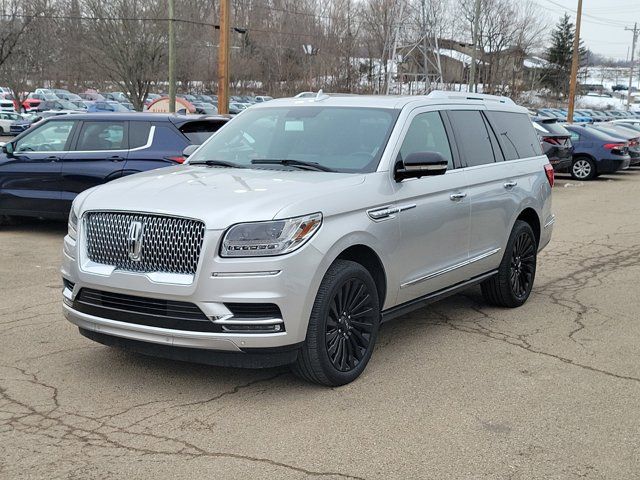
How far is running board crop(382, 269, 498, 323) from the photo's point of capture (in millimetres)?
5305

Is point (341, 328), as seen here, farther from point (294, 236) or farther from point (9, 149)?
point (9, 149)

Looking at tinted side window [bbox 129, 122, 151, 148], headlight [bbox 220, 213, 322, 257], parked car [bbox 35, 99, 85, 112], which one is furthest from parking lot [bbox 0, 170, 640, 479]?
parked car [bbox 35, 99, 85, 112]

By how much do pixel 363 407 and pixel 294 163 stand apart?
1.85 m

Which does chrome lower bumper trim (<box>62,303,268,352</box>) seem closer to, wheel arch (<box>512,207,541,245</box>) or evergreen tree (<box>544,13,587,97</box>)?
wheel arch (<box>512,207,541,245</box>)

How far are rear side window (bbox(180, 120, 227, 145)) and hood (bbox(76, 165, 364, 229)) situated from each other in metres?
4.69

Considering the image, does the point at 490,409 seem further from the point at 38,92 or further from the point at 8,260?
the point at 38,92

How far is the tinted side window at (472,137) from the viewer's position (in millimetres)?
6195

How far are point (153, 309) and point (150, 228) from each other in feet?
1.57

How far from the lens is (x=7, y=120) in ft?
115

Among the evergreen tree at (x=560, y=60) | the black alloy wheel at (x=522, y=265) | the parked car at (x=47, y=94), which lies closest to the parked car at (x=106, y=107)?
the parked car at (x=47, y=94)

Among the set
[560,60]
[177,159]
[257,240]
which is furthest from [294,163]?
[560,60]

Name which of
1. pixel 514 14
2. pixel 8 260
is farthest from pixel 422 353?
pixel 514 14

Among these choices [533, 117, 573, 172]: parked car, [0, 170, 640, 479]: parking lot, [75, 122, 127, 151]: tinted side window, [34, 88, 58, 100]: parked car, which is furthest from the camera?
[34, 88, 58, 100]: parked car

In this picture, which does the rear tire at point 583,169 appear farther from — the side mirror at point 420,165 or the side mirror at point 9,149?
the side mirror at point 420,165
